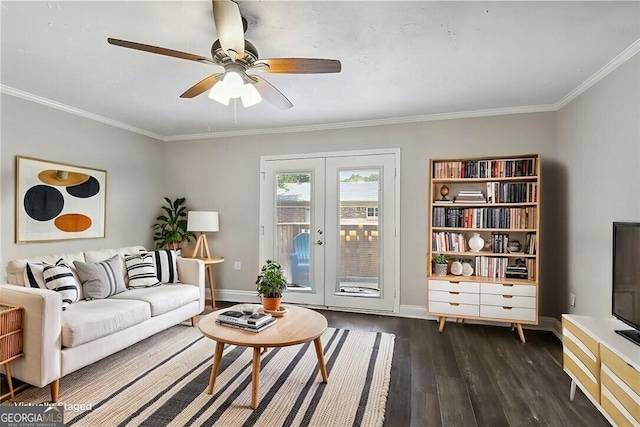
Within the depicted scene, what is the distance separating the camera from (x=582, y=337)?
2039 mm

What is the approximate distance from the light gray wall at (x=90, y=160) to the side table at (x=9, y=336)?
1.31 m

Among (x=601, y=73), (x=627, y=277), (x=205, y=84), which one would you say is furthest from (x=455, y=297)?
(x=205, y=84)

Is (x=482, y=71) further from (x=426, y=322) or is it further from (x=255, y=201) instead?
(x=255, y=201)

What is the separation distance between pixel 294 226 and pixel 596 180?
3101 mm

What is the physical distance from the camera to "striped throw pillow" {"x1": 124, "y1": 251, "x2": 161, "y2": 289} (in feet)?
11.0

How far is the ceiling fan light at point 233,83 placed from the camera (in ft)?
6.23

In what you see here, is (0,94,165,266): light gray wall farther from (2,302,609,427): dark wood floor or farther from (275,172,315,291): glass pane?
(2,302,609,427): dark wood floor

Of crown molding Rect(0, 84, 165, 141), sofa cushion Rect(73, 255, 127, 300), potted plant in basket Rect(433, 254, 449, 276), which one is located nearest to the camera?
sofa cushion Rect(73, 255, 127, 300)

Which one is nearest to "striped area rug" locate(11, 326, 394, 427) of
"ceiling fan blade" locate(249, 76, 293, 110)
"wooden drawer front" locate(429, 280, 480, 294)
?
"wooden drawer front" locate(429, 280, 480, 294)

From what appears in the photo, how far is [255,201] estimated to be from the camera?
448 cm

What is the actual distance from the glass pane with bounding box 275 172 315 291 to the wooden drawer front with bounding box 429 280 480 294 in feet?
5.06

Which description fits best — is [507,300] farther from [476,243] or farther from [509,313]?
[476,243]

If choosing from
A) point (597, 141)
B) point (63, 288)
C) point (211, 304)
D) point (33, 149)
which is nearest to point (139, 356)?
point (63, 288)

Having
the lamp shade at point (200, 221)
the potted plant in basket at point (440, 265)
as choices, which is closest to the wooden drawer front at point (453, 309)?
the potted plant in basket at point (440, 265)
